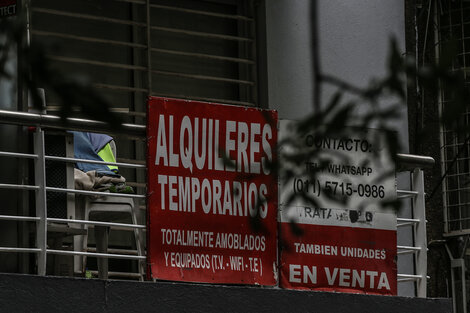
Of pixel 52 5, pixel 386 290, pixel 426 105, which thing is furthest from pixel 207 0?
pixel 386 290

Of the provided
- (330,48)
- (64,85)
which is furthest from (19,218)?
(64,85)

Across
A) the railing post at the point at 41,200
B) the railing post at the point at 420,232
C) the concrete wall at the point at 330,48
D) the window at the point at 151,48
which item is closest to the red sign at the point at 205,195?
the railing post at the point at 41,200

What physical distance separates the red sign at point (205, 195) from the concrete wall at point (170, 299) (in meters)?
0.13

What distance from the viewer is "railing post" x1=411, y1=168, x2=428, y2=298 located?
29.4 feet

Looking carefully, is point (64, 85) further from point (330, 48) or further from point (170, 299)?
point (330, 48)

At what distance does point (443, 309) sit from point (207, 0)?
338 cm

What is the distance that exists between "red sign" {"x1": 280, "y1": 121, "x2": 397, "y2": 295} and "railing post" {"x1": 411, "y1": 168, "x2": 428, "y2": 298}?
238mm

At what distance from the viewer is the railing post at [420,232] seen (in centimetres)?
896

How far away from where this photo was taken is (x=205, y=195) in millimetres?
7977

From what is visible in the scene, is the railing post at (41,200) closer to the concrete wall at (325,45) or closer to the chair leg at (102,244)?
the chair leg at (102,244)

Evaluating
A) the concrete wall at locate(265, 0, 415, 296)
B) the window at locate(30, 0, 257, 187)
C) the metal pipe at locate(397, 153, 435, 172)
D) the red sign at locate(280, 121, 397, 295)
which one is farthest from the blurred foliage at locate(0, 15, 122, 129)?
the concrete wall at locate(265, 0, 415, 296)

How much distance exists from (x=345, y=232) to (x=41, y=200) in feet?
7.28

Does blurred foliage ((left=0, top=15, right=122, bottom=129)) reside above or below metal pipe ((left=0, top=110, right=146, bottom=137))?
below

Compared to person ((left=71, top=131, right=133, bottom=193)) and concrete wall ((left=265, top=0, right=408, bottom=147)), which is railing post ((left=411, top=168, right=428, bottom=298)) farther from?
person ((left=71, top=131, right=133, bottom=193))
